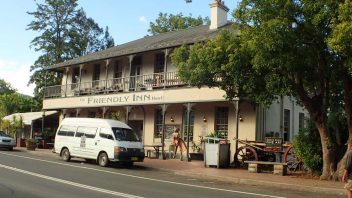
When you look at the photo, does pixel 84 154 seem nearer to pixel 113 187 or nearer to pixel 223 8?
pixel 113 187

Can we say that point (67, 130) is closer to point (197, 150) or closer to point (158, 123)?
point (158, 123)

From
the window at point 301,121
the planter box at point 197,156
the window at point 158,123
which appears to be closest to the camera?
the planter box at point 197,156

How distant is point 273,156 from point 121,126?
719 cm

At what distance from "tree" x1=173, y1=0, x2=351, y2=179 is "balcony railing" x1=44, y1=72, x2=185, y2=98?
4.86m

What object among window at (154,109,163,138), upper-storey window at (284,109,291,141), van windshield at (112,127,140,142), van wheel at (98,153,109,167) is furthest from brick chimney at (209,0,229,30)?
van wheel at (98,153,109,167)

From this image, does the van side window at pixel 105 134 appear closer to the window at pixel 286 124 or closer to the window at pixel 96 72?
the window at pixel 286 124

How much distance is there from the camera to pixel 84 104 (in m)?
32.0

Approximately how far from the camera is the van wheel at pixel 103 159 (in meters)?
20.9

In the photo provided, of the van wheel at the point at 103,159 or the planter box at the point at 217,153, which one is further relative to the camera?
the van wheel at the point at 103,159

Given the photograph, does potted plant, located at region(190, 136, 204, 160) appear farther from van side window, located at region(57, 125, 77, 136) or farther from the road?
the road

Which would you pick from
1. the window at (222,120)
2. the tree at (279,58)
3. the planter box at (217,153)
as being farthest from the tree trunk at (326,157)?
the window at (222,120)

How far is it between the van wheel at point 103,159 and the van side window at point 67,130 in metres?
2.63

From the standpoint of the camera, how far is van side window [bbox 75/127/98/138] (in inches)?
860

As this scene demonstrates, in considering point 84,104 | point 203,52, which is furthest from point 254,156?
point 84,104
